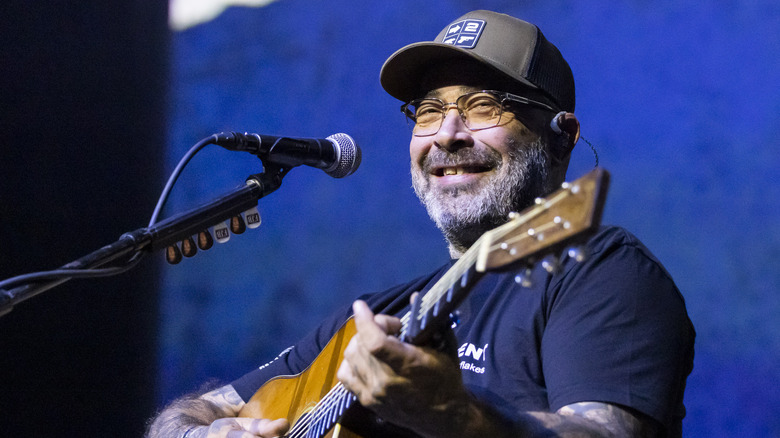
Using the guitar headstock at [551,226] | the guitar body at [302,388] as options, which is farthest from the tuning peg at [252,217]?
the guitar headstock at [551,226]

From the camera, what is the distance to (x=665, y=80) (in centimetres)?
237

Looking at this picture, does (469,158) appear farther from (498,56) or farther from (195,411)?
(195,411)

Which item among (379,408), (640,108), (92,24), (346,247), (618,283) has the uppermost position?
(92,24)

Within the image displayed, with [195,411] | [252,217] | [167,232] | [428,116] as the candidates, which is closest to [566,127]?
[428,116]

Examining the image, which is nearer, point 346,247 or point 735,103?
point 735,103

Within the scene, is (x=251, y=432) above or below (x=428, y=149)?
below

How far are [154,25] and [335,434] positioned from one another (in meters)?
2.90

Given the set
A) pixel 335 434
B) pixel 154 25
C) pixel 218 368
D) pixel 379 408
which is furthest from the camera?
pixel 154 25

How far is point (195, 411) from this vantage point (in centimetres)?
206

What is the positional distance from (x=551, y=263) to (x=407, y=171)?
201 centimetres

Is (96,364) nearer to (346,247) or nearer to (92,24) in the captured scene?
(346,247)

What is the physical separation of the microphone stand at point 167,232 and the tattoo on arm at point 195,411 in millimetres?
767

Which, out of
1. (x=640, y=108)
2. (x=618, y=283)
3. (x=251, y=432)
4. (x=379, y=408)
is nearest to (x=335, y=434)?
(x=379, y=408)

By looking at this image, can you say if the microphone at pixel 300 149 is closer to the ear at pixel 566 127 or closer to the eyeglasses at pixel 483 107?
the eyeglasses at pixel 483 107
